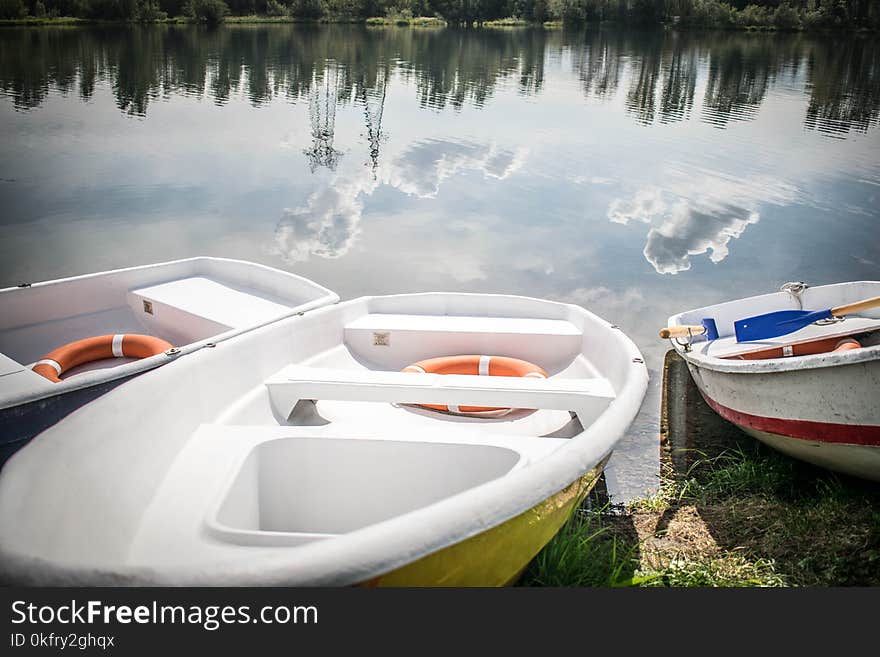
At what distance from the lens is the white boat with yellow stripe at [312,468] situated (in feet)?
Result: 3.04

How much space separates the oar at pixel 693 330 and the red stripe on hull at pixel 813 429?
353 millimetres

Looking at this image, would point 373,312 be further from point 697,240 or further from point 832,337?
point 697,240

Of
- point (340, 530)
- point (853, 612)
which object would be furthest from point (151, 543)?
point (853, 612)

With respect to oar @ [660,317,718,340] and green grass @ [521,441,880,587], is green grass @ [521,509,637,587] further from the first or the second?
oar @ [660,317,718,340]

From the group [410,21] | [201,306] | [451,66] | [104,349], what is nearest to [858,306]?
[201,306]

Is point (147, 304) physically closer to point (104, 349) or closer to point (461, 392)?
point (104, 349)

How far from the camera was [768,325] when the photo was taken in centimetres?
258

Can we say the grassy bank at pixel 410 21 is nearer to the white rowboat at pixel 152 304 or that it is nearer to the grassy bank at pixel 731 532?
the white rowboat at pixel 152 304

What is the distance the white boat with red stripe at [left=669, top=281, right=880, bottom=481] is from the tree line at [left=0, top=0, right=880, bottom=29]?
180 centimetres

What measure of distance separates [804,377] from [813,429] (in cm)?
16

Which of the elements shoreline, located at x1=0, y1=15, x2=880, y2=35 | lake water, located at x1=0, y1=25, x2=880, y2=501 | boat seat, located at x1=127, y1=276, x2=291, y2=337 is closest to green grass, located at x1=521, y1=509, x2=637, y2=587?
lake water, located at x1=0, y1=25, x2=880, y2=501

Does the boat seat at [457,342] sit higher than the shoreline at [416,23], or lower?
lower

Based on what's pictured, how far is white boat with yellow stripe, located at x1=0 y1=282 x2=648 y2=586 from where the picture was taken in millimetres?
927

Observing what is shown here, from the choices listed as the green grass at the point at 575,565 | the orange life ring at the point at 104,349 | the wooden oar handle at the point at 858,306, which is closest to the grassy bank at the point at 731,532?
the green grass at the point at 575,565
